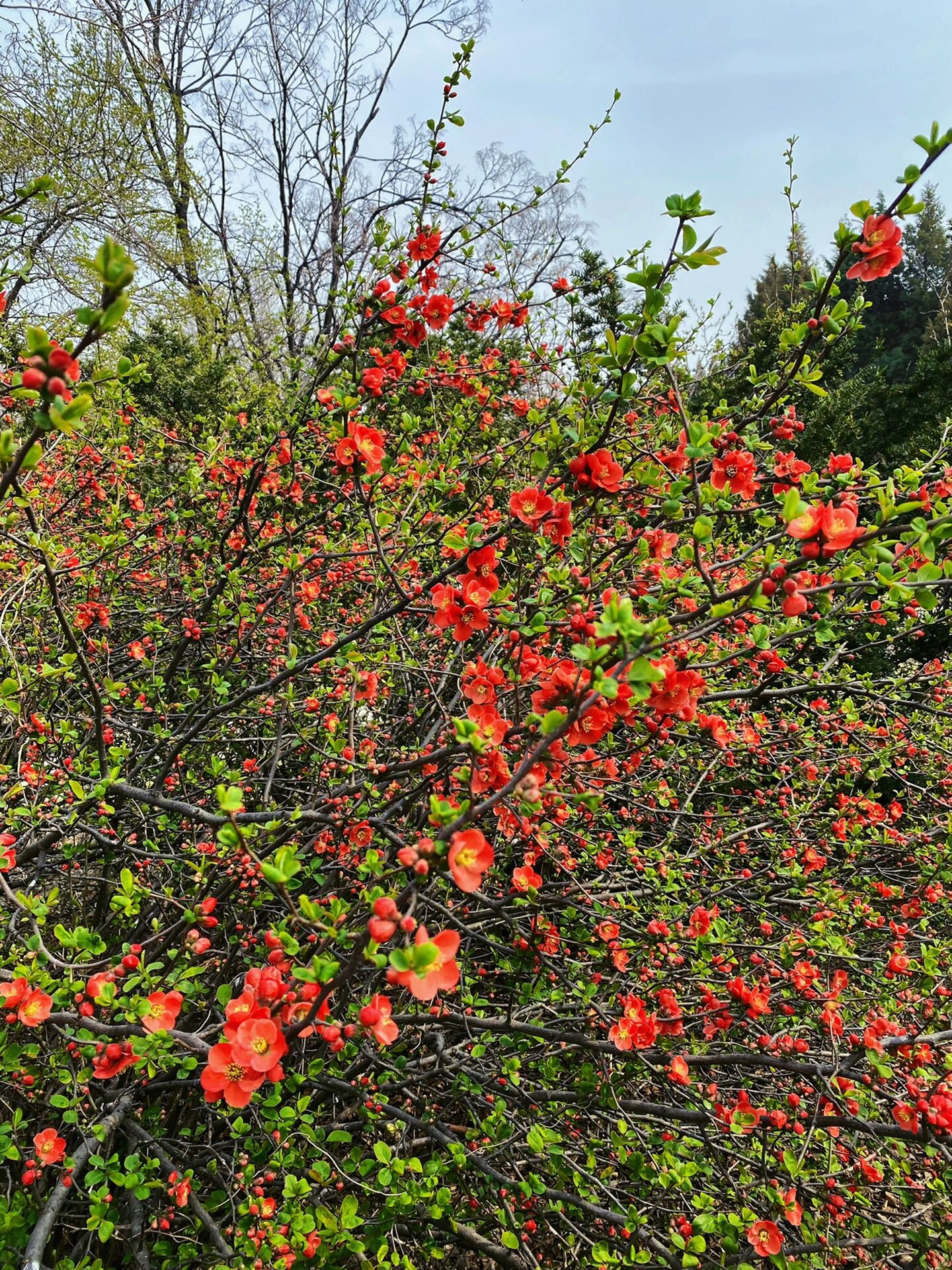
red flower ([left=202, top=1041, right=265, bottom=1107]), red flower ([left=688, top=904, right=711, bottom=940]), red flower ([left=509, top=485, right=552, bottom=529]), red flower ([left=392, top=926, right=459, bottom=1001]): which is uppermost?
red flower ([left=509, top=485, right=552, bottom=529])

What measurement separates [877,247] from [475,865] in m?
1.55

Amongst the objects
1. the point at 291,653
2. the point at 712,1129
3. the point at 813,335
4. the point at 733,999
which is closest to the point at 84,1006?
the point at 291,653

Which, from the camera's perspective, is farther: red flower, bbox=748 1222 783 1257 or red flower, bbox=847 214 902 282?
red flower, bbox=748 1222 783 1257

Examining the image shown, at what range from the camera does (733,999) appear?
2.16 metres

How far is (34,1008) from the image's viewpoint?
1426mm

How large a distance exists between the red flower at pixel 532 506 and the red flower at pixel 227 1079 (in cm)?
121

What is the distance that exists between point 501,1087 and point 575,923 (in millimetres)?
651

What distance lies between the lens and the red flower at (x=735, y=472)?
1.69m

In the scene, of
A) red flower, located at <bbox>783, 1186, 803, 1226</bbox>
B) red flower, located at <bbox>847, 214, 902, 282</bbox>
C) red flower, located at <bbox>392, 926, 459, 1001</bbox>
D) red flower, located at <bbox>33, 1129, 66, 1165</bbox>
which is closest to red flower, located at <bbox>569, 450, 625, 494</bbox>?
red flower, located at <bbox>847, 214, 902, 282</bbox>

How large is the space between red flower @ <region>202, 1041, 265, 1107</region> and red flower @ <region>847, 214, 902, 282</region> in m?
1.90

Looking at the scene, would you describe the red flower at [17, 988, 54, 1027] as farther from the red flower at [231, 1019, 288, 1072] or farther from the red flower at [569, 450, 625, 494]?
the red flower at [569, 450, 625, 494]

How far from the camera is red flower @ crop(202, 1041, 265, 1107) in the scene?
1038mm

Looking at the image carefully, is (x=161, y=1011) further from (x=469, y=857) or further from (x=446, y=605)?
(x=446, y=605)

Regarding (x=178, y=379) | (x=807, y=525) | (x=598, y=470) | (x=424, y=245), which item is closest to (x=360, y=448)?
(x=598, y=470)
